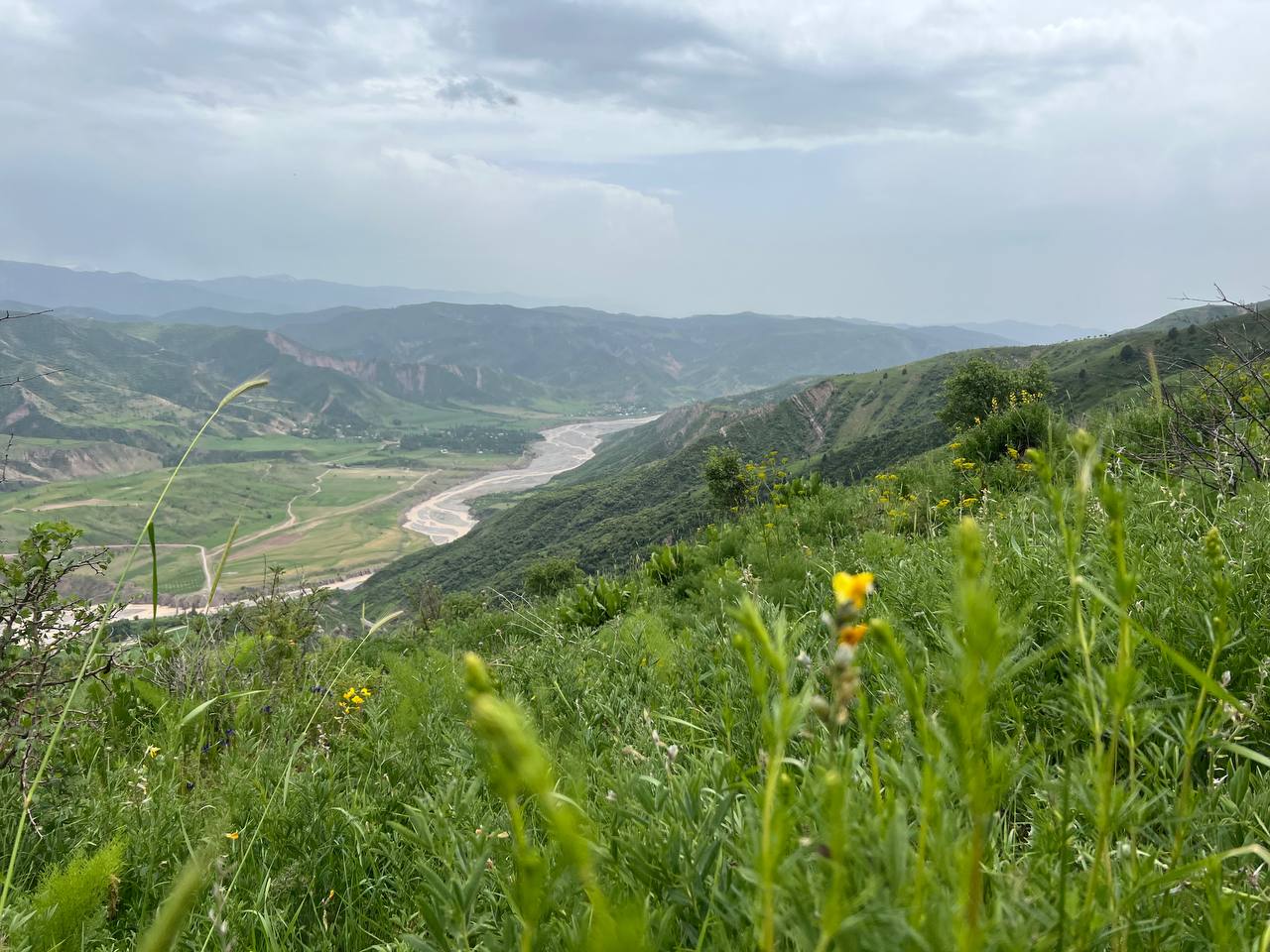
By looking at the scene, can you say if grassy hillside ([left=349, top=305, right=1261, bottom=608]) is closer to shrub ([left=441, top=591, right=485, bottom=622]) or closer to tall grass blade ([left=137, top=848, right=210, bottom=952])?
shrub ([left=441, top=591, right=485, bottom=622])

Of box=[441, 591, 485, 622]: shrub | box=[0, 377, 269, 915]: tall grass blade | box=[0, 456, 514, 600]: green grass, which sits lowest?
box=[0, 456, 514, 600]: green grass

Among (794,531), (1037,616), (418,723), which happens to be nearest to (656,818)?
(1037,616)

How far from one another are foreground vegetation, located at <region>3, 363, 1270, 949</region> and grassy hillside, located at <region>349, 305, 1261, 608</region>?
63709mm

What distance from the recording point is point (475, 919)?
1.64 metres

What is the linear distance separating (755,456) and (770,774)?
5051 inches

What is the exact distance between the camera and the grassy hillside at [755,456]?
3113 inches

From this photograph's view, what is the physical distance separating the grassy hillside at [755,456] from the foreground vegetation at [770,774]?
209 feet

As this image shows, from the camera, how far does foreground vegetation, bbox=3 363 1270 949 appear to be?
804 mm

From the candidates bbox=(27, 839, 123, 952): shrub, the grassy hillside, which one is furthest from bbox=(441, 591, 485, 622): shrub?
the grassy hillside

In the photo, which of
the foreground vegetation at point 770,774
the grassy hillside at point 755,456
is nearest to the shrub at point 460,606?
the foreground vegetation at point 770,774

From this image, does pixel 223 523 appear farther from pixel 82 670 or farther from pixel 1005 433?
pixel 82 670

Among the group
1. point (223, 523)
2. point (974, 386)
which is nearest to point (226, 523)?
point (223, 523)

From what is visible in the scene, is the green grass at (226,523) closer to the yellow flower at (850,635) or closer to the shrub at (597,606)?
the shrub at (597,606)

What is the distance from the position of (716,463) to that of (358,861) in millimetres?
Answer: 27261
